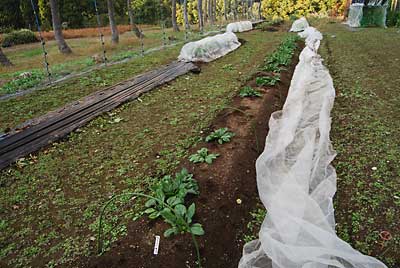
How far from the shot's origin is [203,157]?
269 centimetres

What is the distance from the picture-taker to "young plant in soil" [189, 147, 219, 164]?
2633 millimetres

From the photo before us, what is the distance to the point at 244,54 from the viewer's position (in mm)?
8469

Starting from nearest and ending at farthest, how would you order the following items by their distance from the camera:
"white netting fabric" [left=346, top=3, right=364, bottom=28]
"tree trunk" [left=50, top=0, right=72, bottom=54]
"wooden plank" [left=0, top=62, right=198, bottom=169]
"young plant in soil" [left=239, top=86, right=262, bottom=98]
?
"wooden plank" [left=0, top=62, right=198, bottom=169] → "young plant in soil" [left=239, top=86, right=262, bottom=98] → "tree trunk" [left=50, top=0, right=72, bottom=54] → "white netting fabric" [left=346, top=3, right=364, bottom=28]

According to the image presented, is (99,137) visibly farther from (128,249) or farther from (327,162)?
(327,162)

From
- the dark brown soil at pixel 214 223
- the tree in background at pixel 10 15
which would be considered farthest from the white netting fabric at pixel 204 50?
the tree in background at pixel 10 15

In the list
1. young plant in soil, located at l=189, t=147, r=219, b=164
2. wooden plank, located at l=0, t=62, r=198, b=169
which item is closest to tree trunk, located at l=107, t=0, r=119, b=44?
wooden plank, located at l=0, t=62, r=198, b=169

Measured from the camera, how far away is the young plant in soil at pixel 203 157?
2.63 meters

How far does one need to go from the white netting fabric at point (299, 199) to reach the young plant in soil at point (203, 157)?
1.61 feet

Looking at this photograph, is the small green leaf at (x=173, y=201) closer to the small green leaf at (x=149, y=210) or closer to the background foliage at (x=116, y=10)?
the small green leaf at (x=149, y=210)

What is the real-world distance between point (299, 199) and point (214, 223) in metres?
0.59

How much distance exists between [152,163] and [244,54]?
6468 mm

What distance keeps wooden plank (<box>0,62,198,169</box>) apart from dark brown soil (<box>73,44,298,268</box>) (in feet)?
6.11

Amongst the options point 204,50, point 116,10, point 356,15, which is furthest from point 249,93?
point 116,10

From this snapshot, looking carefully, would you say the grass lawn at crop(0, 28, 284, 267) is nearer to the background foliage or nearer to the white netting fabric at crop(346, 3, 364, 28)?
the background foliage
